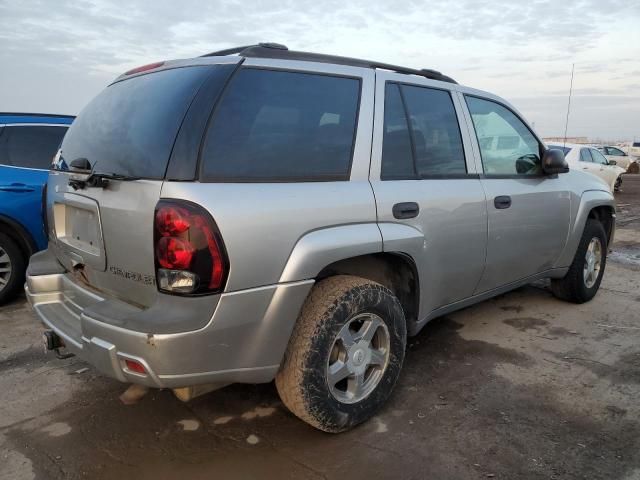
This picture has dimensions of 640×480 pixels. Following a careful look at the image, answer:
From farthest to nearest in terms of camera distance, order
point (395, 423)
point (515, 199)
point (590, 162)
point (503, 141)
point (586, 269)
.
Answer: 1. point (590, 162)
2. point (586, 269)
3. point (503, 141)
4. point (515, 199)
5. point (395, 423)

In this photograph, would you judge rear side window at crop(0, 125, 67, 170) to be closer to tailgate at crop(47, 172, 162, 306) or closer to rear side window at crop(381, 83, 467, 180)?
tailgate at crop(47, 172, 162, 306)

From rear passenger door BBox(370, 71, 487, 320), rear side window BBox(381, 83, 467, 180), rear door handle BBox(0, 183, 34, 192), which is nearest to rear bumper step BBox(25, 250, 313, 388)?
rear passenger door BBox(370, 71, 487, 320)

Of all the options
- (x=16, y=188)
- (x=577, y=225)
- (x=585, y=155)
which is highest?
(x=585, y=155)

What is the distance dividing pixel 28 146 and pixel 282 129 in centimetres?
354

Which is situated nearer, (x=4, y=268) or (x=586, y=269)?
(x=4, y=268)

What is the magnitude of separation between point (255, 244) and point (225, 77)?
2.57 feet

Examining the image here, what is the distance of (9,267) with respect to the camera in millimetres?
4637

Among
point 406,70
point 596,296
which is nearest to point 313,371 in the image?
point 406,70

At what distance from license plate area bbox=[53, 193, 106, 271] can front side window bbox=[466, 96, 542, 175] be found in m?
2.48

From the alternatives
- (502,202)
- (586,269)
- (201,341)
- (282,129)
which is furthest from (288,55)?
(586,269)

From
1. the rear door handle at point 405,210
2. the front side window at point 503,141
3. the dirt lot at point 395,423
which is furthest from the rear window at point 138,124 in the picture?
the front side window at point 503,141

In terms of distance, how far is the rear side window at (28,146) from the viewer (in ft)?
15.7

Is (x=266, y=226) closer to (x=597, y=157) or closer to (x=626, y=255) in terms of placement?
(x=626, y=255)

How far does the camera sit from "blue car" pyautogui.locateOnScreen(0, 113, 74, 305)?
461 centimetres
